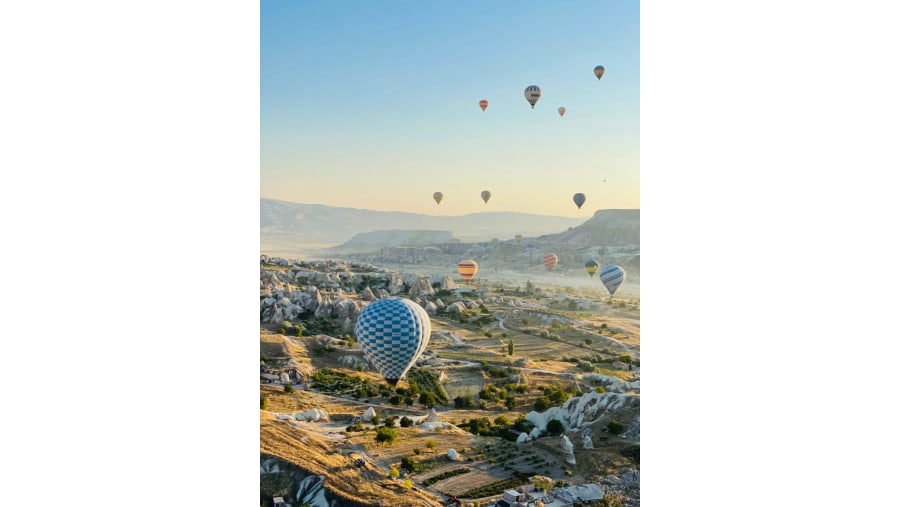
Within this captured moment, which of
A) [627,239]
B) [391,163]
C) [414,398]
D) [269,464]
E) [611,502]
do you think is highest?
[391,163]

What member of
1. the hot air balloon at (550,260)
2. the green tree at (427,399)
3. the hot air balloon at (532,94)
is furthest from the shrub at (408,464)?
the hot air balloon at (532,94)

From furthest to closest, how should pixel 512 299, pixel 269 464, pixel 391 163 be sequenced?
pixel 512 299 → pixel 391 163 → pixel 269 464

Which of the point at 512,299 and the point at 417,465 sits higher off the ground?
the point at 512,299

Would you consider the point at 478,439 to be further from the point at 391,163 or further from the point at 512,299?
the point at 391,163

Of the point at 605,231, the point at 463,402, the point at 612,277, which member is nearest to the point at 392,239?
the point at 463,402

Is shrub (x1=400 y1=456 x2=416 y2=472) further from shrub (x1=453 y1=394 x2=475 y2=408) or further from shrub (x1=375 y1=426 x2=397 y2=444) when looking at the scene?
shrub (x1=453 y1=394 x2=475 y2=408)

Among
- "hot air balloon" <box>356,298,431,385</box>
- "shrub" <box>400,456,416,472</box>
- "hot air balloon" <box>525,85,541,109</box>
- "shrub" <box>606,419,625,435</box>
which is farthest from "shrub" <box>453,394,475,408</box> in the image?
"hot air balloon" <box>525,85,541,109</box>
